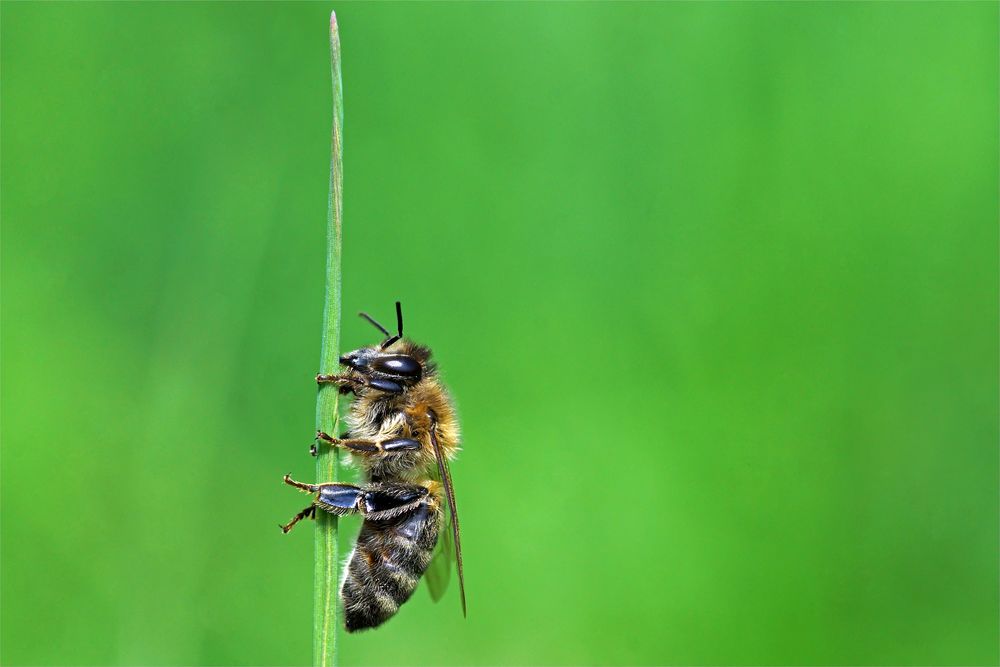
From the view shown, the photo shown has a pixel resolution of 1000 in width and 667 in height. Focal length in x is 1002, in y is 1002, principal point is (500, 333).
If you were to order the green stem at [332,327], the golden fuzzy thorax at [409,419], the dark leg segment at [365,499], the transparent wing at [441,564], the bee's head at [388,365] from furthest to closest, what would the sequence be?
the transparent wing at [441,564], the golden fuzzy thorax at [409,419], the bee's head at [388,365], the dark leg segment at [365,499], the green stem at [332,327]

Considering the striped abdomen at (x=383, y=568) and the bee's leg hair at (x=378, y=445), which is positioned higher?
the bee's leg hair at (x=378, y=445)

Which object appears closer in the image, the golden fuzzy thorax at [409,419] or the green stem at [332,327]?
the green stem at [332,327]

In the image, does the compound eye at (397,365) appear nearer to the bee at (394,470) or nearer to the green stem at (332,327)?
the bee at (394,470)

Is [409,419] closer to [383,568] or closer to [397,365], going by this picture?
[397,365]

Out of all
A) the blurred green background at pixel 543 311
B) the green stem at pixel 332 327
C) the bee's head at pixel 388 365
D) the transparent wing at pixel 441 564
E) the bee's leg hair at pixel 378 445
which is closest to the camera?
the green stem at pixel 332 327

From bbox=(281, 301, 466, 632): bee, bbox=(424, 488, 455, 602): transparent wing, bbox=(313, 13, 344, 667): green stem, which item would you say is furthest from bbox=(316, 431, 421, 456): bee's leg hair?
bbox=(313, 13, 344, 667): green stem

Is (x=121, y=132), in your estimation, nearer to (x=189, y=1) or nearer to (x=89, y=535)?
(x=189, y=1)

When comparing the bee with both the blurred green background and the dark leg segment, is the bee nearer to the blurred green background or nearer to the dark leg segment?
the dark leg segment

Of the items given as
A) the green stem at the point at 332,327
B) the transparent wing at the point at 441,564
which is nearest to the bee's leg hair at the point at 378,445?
the transparent wing at the point at 441,564

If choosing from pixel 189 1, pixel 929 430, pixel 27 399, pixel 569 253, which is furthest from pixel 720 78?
pixel 27 399
